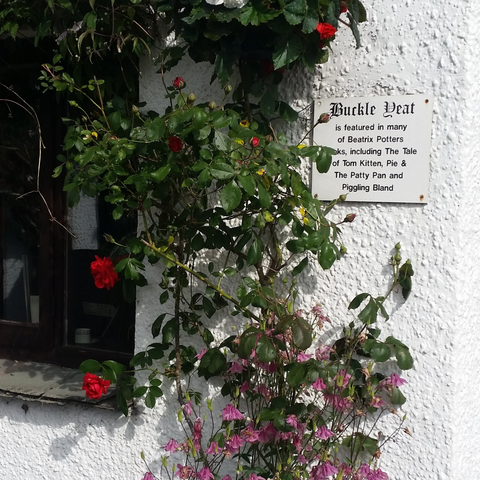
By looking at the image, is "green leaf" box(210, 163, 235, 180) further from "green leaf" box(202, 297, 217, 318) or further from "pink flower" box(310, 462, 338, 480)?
"pink flower" box(310, 462, 338, 480)

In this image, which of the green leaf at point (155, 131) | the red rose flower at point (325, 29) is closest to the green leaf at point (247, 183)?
the green leaf at point (155, 131)

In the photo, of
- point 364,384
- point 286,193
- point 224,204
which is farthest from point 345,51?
point 364,384

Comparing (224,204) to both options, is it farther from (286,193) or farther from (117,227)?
(117,227)

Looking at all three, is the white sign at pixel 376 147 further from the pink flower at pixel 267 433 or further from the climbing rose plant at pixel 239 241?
the pink flower at pixel 267 433

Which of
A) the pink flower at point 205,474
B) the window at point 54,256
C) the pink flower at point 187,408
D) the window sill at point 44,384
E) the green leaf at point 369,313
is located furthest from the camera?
the window at point 54,256

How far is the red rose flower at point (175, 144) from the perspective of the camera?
1824mm

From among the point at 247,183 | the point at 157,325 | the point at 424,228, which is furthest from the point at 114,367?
the point at 424,228

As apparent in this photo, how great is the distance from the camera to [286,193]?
1.92 meters

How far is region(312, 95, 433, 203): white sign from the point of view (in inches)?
75.3

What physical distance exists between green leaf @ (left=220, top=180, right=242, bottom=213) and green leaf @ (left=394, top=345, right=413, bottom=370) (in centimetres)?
71

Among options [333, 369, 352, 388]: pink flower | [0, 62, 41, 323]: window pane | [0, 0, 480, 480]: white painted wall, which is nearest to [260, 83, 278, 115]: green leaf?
[0, 0, 480, 480]: white painted wall

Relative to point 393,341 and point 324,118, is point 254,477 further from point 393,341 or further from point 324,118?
point 324,118

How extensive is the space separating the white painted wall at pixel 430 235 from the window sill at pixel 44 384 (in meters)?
1.05

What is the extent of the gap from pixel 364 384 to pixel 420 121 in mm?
872
